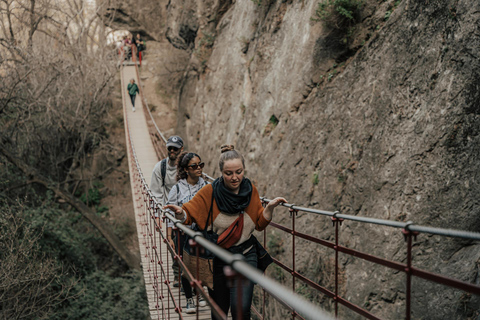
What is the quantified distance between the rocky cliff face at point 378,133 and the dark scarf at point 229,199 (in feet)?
8.17

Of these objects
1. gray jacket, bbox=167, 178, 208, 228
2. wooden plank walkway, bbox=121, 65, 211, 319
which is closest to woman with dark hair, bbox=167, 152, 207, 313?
gray jacket, bbox=167, 178, 208, 228

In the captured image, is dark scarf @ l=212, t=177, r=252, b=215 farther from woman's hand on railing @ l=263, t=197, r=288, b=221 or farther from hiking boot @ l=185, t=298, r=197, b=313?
hiking boot @ l=185, t=298, r=197, b=313

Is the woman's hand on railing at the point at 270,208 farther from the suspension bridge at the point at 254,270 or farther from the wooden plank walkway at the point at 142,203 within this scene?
the wooden plank walkway at the point at 142,203

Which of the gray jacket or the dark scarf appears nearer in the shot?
the dark scarf

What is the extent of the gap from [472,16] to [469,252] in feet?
8.07

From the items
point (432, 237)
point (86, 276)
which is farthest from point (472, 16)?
point (86, 276)

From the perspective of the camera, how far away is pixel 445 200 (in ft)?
15.4

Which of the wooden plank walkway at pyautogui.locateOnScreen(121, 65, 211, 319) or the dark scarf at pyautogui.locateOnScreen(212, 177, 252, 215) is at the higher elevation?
the dark scarf at pyautogui.locateOnScreen(212, 177, 252, 215)

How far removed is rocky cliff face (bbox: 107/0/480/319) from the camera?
4645 millimetres

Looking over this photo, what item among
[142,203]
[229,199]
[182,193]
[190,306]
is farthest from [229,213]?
[142,203]

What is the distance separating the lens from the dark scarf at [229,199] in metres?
2.93

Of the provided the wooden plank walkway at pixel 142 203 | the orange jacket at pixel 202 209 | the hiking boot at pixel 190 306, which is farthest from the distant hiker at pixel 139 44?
the orange jacket at pixel 202 209

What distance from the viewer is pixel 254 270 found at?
5.56ft

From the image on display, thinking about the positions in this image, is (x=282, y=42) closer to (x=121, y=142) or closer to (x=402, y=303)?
(x=402, y=303)
